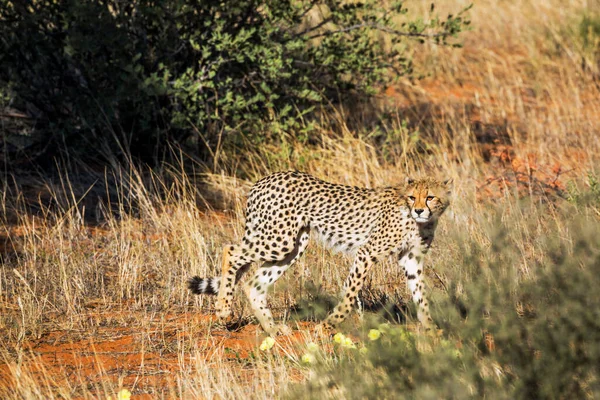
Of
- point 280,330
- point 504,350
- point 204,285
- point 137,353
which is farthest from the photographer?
point 204,285

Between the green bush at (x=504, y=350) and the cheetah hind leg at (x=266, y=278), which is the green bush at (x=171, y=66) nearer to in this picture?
the cheetah hind leg at (x=266, y=278)

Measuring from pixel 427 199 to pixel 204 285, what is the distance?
135 cm

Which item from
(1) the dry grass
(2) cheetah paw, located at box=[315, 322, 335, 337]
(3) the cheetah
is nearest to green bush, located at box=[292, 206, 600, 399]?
(1) the dry grass

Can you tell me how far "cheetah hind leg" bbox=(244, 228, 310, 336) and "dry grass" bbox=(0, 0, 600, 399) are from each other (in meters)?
0.09

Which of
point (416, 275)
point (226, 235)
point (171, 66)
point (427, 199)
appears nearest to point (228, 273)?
point (416, 275)

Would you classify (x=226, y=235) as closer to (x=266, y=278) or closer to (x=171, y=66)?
→ (x=266, y=278)

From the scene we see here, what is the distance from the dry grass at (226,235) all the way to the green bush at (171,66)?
0.42 metres

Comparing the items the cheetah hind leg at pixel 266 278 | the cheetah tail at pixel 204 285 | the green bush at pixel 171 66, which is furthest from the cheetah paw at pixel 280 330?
the green bush at pixel 171 66

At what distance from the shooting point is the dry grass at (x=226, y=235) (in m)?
4.24

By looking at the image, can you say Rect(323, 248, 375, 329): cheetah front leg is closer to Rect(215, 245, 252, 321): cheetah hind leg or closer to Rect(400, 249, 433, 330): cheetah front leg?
Rect(400, 249, 433, 330): cheetah front leg

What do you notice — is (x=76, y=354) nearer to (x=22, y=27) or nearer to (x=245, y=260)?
(x=245, y=260)

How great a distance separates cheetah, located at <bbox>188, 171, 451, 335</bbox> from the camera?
4.90 m

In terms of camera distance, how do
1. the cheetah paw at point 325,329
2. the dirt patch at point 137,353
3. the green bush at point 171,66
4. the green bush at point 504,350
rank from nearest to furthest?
1. the green bush at point 504,350
2. the dirt patch at point 137,353
3. the cheetah paw at point 325,329
4. the green bush at point 171,66

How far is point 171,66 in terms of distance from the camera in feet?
25.6
